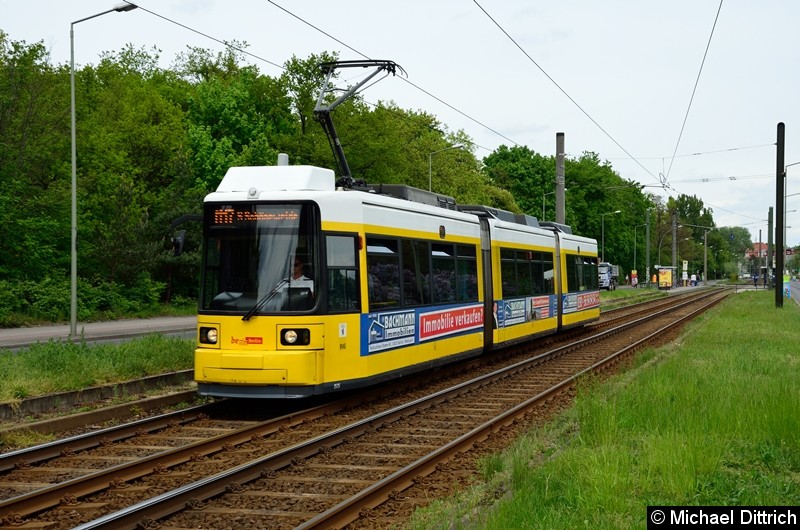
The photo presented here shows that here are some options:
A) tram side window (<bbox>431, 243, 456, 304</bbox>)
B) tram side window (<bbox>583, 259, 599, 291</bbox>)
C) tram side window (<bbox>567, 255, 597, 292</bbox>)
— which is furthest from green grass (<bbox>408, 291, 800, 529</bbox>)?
tram side window (<bbox>583, 259, 599, 291</bbox>)

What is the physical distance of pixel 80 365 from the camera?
13344 millimetres

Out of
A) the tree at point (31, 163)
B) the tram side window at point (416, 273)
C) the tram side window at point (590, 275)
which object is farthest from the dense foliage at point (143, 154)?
the tram side window at point (416, 273)

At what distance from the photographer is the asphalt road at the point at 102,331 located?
24.7m

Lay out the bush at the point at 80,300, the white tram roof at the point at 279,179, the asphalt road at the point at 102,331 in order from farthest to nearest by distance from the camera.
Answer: the bush at the point at 80,300 < the asphalt road at the point at 102,331 < the white tram roof at the point at 279,179

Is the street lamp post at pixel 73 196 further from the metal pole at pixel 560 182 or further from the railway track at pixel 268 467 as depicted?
the metal pole at pixel 560 182

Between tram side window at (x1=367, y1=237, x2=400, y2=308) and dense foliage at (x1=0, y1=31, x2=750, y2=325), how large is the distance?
21.4 meters

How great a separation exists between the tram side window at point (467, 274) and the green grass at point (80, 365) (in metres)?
5.13

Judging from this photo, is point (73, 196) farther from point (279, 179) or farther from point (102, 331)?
point (279, 179)

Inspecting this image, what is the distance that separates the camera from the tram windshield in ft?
37.3

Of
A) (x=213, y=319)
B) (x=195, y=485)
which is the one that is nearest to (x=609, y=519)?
(x=195, y=485)

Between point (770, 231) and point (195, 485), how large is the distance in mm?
70815

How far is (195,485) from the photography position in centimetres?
733

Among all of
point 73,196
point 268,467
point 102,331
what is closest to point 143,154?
point 102,331

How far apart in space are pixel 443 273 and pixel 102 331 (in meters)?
16.9
